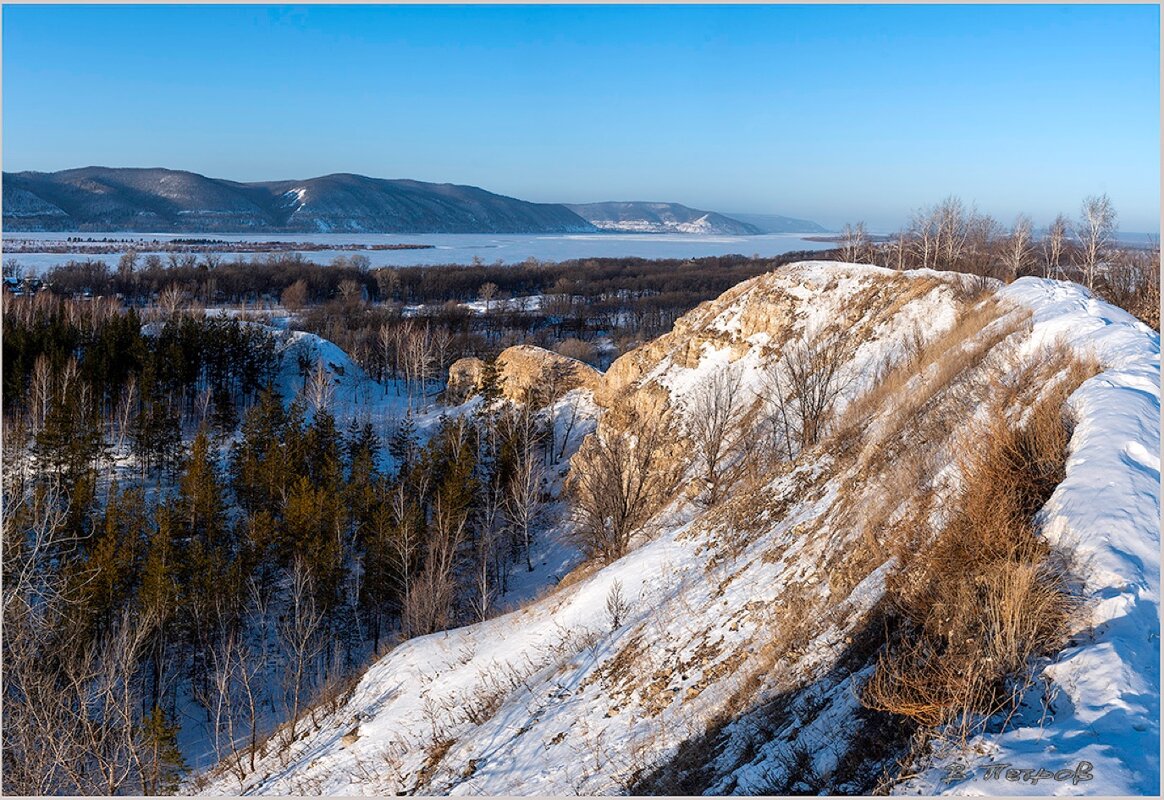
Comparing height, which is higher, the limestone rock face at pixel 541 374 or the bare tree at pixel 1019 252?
the bare tree at pixel 1019 252

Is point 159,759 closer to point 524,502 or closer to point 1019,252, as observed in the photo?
point 524,502

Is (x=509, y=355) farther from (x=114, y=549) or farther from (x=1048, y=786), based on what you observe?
(x=1048, y=786)

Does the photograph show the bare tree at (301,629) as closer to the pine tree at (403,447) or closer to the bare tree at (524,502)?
the bare tree at (524,502)

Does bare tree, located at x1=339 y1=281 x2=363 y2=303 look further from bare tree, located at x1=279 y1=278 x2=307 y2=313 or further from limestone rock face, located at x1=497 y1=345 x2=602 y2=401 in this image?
limestone rock face, located at x1=497 y1=345 x2=602 y2=401

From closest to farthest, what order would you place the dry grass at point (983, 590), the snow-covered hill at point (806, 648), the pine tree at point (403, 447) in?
the snow-covered hill at point (806, 648) < the dry grass at point (983, 590) < the pine tree at point (403, 447)

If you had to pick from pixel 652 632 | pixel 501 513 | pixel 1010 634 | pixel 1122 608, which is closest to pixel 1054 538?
pixel 1122 608

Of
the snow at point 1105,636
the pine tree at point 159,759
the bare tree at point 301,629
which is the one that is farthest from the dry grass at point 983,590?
the bare tree at point 301,629

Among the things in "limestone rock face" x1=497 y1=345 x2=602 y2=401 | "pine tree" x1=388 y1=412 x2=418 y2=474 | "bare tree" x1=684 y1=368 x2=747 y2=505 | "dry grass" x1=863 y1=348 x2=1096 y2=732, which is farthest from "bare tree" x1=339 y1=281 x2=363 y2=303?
"dry grass" x1=863 y1=348 x2=1096 y2=732
